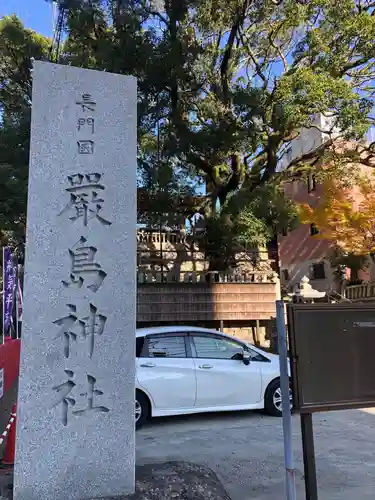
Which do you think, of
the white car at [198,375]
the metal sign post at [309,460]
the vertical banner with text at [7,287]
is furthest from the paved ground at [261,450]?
the vertical banner with text at [7,287]

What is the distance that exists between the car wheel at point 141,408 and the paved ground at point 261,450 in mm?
156


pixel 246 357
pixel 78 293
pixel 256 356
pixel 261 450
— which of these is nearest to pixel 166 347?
pixel 246 357

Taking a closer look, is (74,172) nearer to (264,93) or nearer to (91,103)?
(91,103)

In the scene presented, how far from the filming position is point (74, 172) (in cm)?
403

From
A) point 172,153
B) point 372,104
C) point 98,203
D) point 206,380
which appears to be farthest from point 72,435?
point 372,104

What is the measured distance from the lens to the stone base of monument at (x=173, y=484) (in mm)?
3566

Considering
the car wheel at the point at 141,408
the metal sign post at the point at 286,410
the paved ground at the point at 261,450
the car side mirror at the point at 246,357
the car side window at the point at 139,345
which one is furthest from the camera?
the car side mirror at the point at 246,357

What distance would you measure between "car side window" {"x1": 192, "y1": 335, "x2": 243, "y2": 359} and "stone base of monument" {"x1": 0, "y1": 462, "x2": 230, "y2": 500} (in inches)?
124

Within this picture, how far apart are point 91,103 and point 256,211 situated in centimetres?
955

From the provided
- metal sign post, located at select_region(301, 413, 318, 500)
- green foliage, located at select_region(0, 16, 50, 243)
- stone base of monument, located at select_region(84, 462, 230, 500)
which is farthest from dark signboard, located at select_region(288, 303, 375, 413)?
green foliage, located at select_region(0, 16, 50, 243)

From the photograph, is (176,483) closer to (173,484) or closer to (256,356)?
(173,484)

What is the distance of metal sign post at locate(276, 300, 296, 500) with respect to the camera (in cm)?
320

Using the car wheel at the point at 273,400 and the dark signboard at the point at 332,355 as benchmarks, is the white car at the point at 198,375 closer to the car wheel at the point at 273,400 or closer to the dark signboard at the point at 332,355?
the car wheel at the point at 273,400

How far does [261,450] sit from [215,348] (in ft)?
6.64
